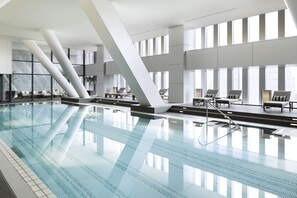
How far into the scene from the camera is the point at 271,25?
12.2m

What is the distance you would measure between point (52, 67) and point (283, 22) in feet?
44.0

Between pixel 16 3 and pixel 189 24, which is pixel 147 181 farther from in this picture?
pixel 189 24

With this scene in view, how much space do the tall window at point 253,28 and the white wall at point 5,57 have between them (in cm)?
1567

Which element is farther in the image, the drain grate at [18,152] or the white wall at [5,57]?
the white wall at [5,57]

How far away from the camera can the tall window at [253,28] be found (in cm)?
1276

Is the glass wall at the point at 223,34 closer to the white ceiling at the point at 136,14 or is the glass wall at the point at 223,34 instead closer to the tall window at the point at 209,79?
the white ceiling at the point at 136,14

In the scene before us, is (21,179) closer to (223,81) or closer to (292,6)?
(292,6)

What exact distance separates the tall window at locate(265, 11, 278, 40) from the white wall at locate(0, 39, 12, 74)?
16.4 m

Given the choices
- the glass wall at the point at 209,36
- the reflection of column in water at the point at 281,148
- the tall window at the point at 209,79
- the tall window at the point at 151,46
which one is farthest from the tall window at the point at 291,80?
the tall window at the point at 151,46

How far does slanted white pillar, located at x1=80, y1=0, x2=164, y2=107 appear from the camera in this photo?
343 inches

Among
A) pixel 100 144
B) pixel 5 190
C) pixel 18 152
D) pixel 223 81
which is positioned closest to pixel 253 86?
pixel 223 81

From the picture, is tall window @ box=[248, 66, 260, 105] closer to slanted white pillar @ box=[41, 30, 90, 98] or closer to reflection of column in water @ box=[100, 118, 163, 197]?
reflection of column in water @ box=[100, 118, 163, 197]

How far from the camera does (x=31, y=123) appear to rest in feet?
29.0

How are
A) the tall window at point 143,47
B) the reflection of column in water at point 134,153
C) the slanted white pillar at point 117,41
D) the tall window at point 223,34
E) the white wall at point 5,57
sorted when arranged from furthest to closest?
the tall window at point 143,47, the white wall at point 5,57, the tall window at point 223,34, the slanted white pillar at point 117,41, the reflection of column in water at point 134,153
